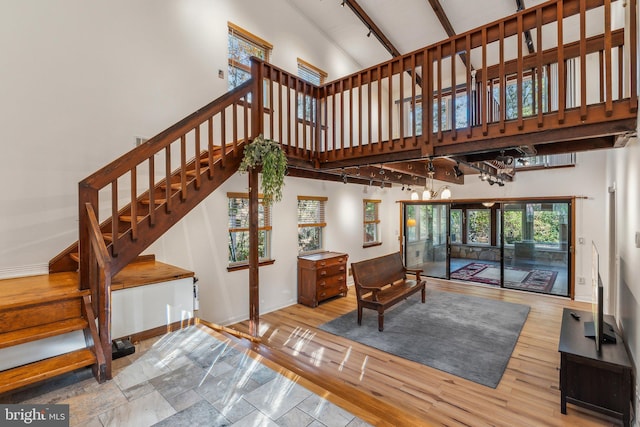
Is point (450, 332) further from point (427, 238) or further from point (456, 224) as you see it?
point (427, 238)

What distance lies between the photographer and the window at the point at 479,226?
771 cm

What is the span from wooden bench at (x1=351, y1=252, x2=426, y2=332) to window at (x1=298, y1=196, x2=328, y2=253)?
1.47m

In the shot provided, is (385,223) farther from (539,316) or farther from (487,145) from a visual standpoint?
(487,145)

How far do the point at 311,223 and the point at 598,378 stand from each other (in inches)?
→ 181

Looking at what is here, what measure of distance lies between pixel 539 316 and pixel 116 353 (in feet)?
19.9

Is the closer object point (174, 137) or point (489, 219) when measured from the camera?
point (174, 137)

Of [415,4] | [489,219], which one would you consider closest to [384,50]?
[415,4]

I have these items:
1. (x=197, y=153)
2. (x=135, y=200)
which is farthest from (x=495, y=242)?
(x=135, y=200)

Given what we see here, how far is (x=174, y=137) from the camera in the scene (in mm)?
2738

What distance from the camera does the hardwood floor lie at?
96.0 inches

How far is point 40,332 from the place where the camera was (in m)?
2.04

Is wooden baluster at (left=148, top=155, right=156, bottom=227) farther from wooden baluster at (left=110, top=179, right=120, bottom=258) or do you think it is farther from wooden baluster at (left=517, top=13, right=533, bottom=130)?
wooden baluster at (left=517, top=13, right=533, bottom=130)

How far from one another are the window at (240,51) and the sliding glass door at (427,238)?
568cm

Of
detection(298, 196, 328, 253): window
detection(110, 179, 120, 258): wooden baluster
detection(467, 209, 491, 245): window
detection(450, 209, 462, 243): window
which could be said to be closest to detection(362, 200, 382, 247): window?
detection(298, 196, 328, 253): window
